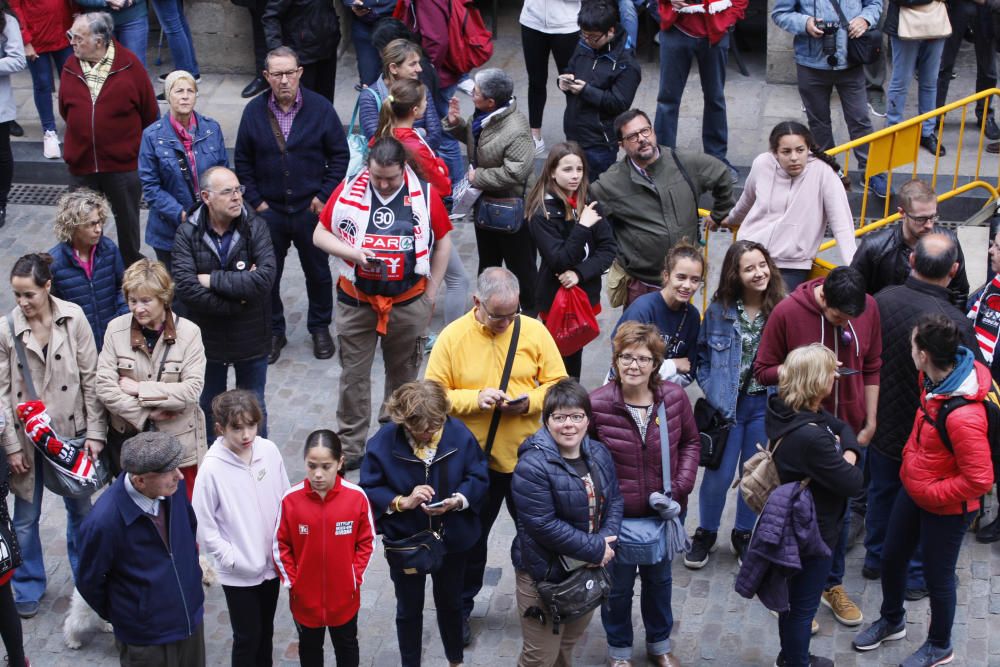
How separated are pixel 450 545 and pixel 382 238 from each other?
7.05 ft

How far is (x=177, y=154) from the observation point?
9.48m

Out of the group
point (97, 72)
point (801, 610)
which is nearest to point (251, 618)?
point (801, 610)

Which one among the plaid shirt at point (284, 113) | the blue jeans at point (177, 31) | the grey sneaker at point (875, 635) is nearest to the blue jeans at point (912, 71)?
Answer: the plaid shirt at point (284, 113)

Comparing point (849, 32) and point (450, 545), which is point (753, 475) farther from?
point (849, 32)

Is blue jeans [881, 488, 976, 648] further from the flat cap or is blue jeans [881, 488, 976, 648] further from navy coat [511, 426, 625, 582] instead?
the flat cap

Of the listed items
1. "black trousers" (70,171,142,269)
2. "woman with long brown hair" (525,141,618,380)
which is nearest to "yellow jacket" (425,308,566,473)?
"woman with long brown hair" (525,141,618,380)

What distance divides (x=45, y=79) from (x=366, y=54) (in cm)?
271

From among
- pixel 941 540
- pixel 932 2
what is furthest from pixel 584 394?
pixel 932 2

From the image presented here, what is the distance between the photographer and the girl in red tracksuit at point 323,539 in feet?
21.7

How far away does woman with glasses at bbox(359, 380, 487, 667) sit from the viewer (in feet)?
22.0

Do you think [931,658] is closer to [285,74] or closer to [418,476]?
[418,476]

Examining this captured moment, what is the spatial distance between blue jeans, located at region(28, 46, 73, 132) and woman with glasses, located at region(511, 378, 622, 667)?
7446 mm

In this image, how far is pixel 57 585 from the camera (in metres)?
8.16

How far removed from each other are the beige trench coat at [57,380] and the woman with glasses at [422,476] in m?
1.77
